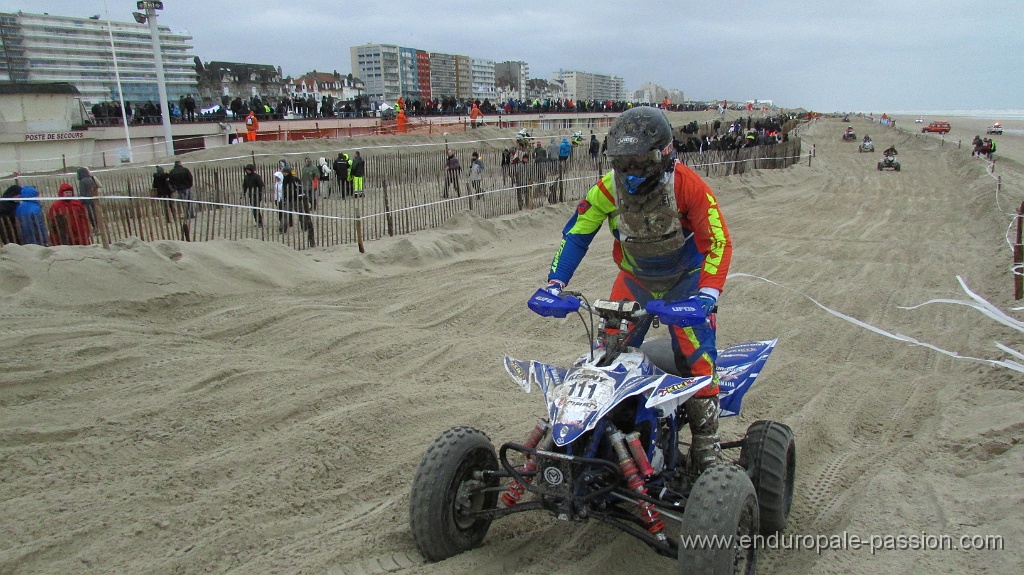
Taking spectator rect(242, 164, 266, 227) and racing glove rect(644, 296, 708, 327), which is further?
spectator rect(242, 164, 266, 227)

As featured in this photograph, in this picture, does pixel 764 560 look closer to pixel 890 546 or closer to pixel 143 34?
pixel 890 546

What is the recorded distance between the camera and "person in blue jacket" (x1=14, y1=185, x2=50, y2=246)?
8359mm

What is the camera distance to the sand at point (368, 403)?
3.49 m

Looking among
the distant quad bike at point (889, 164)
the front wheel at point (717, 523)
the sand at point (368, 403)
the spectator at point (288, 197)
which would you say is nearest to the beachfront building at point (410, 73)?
the distant quad bike at point (889, 164)

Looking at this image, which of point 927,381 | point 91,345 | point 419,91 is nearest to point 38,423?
point 91,345

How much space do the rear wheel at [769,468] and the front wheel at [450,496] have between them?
1.45 meters

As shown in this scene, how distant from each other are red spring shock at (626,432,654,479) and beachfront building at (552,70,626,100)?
4642 inches

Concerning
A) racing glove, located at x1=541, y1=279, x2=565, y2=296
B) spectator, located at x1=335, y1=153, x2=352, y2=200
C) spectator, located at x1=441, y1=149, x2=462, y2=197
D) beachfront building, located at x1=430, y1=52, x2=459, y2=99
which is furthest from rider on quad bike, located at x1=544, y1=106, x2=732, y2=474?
beachfront building, located at x1=430, y1=52, x2=459, y2=99

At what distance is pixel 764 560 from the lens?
3518 millimetres

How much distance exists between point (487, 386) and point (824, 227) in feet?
40.4

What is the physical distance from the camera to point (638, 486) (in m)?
2.97

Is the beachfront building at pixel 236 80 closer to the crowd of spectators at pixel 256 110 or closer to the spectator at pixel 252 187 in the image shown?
the crowd of spectators at pixel 256 110

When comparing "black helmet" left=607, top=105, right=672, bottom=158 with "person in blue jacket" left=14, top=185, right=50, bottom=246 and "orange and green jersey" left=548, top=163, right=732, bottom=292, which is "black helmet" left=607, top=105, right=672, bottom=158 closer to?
"orange and green jersey" left=548, top=163, right=732, bottom=292

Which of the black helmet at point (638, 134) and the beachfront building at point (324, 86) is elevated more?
the beachfront building at point (324, 86)
